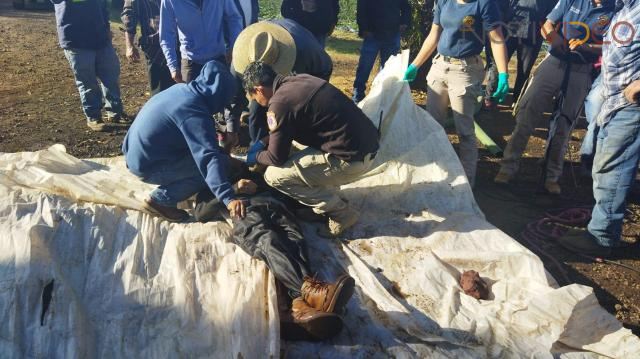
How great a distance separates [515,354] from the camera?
96.6 inches

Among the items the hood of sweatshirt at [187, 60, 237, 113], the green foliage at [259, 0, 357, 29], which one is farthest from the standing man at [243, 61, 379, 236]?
the green foliage at [259, 0, 357, 29]

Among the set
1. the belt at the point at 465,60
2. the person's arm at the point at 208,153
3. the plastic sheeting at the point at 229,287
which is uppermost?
the belt at the point at 465,60

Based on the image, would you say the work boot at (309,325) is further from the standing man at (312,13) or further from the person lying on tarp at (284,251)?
the standing man at (312,13)

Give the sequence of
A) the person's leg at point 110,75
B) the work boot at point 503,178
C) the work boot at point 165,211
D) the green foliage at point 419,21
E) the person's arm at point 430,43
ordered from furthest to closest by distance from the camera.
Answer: the green foliage at point 419,21
the person's leg at point 110,75
the work boot at point 503,178
the person's arm at point 430,43
the work boot at point 165,211

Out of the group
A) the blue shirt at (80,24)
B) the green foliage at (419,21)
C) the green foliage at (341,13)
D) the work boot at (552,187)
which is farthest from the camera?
the green foliage at (341,13)

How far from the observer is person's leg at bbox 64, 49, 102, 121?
17.1 feet

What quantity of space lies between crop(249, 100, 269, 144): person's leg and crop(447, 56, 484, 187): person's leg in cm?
159

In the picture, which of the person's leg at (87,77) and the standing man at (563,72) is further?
the person's leg at (87,77)

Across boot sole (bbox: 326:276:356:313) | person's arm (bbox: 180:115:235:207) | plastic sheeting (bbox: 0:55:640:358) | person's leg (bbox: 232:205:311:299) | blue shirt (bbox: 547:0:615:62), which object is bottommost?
plastic sheeting (bbox: 0:55:640:358)

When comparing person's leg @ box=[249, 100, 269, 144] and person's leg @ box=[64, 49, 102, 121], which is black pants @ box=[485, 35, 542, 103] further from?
person's leg @ box=[64, 49, 102, 121]

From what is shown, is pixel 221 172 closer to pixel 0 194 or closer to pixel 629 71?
pixel 0 194

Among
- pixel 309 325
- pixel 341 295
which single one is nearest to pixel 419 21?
pixel 341 295

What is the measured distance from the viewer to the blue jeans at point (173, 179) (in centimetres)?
338

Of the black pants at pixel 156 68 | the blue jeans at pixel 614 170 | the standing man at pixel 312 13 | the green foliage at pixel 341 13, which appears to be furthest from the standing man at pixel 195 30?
the green foliage at pixel 341 13
